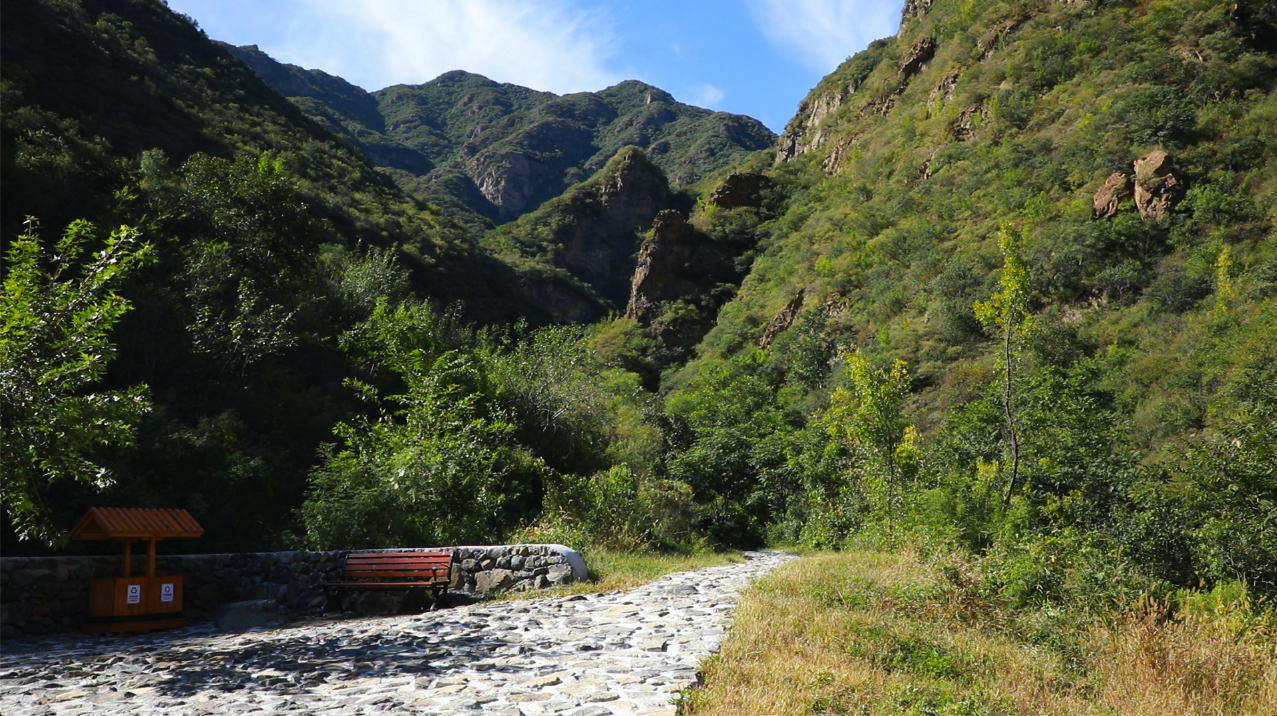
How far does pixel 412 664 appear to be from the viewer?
5.85m

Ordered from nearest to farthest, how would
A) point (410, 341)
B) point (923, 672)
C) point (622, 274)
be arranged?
point (923, 672) → point (410, 341) → point (622, 274)

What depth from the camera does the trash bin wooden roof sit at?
8656 millimetres

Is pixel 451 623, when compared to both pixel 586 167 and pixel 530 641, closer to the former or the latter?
pixel 530 641

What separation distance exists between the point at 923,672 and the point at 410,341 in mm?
13507

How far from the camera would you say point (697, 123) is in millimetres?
129875

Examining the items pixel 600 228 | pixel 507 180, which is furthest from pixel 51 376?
pixel 507 180

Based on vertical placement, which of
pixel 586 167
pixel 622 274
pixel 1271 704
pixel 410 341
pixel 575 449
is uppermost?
pixel 586 167

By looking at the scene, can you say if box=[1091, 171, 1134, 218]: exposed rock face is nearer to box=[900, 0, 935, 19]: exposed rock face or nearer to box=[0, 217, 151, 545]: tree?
box=[0, 217, 151, 545]: tree

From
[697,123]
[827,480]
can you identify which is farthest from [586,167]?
[827,480]

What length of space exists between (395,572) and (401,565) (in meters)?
0.11

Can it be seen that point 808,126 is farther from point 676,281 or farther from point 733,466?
point 733,466

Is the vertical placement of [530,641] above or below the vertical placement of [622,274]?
below

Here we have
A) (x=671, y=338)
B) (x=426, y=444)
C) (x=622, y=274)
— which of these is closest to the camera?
(x=426, y=444)

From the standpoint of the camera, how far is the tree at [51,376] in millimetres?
6090
